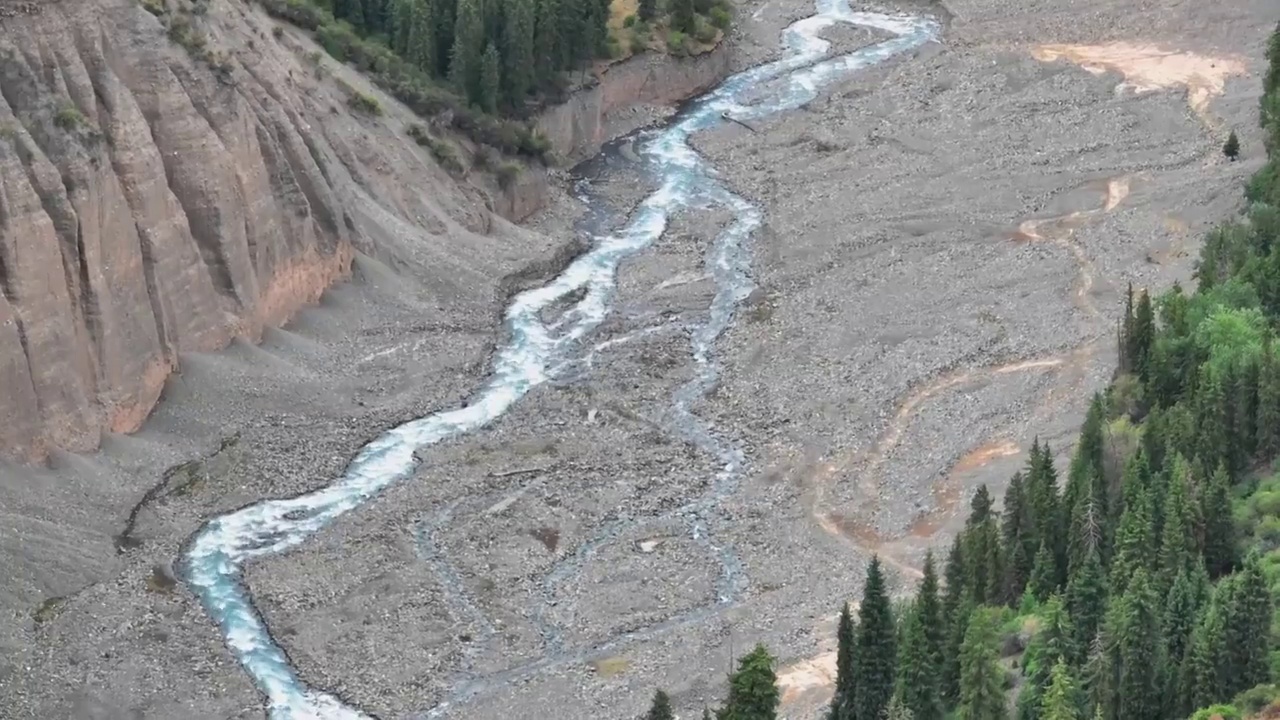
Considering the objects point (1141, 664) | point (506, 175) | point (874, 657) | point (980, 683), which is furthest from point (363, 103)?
point (1141, 664)

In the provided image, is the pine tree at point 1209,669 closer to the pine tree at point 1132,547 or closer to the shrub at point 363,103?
the pine tree at point 1132,547

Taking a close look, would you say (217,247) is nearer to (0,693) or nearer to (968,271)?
(0,693)

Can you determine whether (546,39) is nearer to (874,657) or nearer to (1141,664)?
(874,657)

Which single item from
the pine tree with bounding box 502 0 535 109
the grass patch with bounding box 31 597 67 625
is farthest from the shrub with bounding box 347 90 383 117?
the grass patch with bounding box 31 597 67 625

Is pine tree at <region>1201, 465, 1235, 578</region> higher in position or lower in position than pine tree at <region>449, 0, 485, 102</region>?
higher

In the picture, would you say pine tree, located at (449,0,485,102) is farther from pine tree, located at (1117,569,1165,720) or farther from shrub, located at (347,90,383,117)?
pine tree, located at (1117,569,1165,720)

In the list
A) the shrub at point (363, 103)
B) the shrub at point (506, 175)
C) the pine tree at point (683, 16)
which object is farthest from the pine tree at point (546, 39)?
the shrub at point (363, 103)
